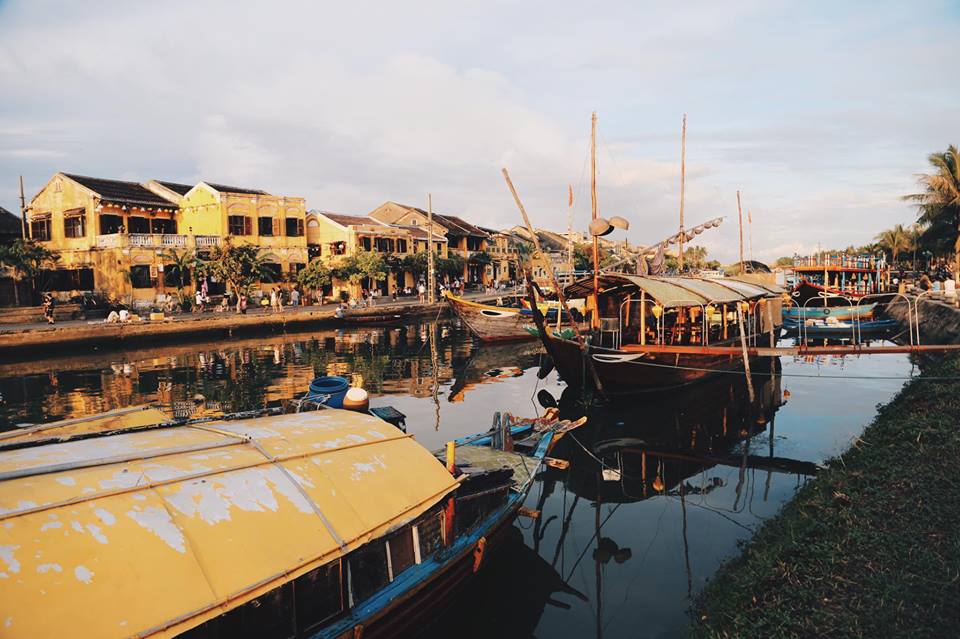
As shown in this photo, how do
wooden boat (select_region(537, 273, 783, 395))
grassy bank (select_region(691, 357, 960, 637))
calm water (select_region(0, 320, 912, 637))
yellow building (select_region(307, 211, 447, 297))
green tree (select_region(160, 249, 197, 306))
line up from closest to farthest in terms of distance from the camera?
grassy bank (select_region(691, 357, 960, 637)) < calm water (select_region(0, 320, 912, 637)) < wooden boat (select_region(537, 273, 783, 395)) < green tree (select_region(160, 249, 197, 306)) < yellow building (select_region(307, 211, 447, 297))

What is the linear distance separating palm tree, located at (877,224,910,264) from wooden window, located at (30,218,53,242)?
67977 millimetres

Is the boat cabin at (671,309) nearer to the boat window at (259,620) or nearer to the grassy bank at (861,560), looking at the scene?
the grassy bank at (861,560)

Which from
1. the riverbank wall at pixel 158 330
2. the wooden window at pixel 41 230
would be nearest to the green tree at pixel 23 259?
the wooden window at pixel 41 230

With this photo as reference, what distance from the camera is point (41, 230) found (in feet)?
115

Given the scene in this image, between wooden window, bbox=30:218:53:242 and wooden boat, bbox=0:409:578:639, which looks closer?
wooden boat, bbox=0:409:578:639

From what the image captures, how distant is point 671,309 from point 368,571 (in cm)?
1479

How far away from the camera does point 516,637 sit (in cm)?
627

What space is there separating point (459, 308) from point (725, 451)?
18587mm

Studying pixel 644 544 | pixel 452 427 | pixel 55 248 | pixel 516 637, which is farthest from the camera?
pixel 55 248

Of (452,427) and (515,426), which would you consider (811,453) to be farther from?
(452,427)

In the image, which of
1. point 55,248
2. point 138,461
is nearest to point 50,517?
point 138,461

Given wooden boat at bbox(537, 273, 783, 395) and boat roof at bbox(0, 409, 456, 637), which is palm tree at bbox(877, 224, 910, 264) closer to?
wooden boat at bbox(537, 273, 783, 395)

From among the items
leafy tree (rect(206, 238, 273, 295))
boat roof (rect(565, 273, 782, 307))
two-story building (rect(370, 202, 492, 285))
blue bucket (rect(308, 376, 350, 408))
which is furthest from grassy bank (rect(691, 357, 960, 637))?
two-story building (rect(370, 202, 492, 285))

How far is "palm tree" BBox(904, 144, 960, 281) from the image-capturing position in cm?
3030
